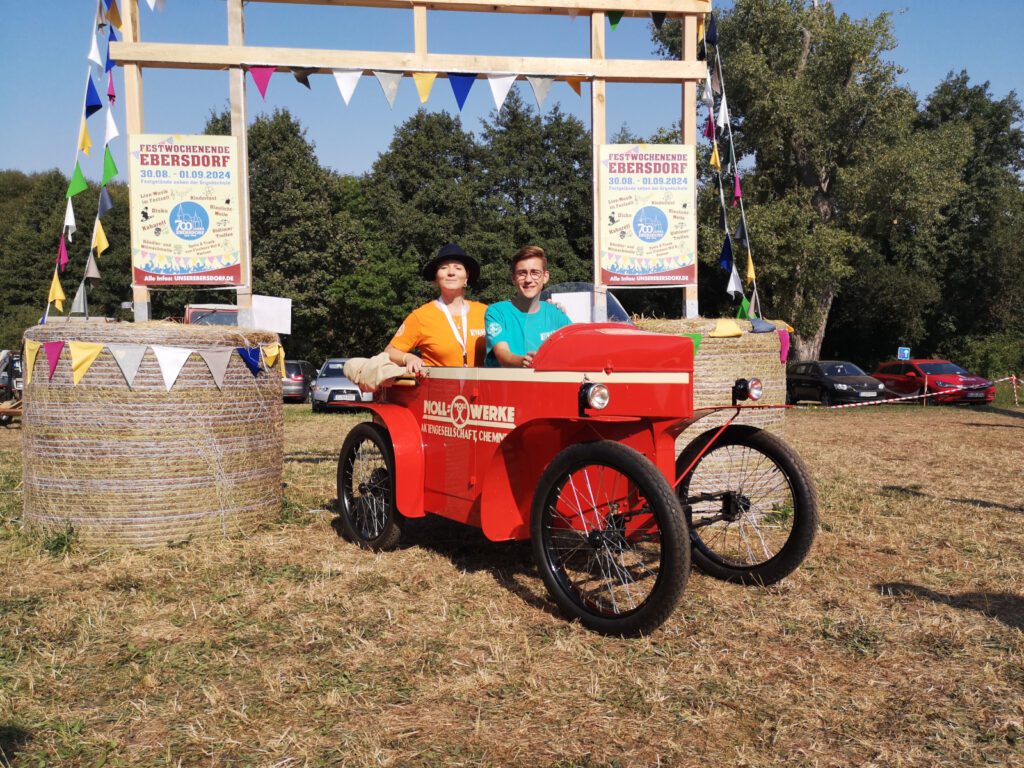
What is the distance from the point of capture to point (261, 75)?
656cm

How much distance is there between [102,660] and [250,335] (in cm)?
256

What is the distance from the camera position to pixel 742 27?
25.5 meters

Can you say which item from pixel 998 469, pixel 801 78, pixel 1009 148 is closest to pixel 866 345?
pixel 1009 148

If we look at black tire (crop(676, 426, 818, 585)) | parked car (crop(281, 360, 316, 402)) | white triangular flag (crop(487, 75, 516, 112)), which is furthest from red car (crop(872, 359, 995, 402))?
black tire (crop(676, 426, 818, 585))

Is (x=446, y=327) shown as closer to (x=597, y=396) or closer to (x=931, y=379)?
(x=597, y=396)

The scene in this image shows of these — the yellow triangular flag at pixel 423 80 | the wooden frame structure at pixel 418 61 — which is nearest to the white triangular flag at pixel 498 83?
the wooden frame structure at pixel 418 61

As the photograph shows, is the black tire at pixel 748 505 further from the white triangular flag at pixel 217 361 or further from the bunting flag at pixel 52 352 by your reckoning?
the bunting flag at pixel 52 352

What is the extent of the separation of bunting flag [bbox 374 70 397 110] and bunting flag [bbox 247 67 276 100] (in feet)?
2.74

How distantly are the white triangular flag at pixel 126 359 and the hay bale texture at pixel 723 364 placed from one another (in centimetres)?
313

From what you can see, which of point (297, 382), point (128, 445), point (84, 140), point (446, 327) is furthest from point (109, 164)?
point (297, 382)

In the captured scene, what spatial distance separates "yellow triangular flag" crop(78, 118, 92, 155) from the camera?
6.61 m

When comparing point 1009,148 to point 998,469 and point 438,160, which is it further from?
point 998,469

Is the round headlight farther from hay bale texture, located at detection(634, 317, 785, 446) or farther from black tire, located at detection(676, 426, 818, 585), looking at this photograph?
hay bale texture, located at detection(634, 317, 785, 446)

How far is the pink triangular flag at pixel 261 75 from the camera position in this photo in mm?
6555
